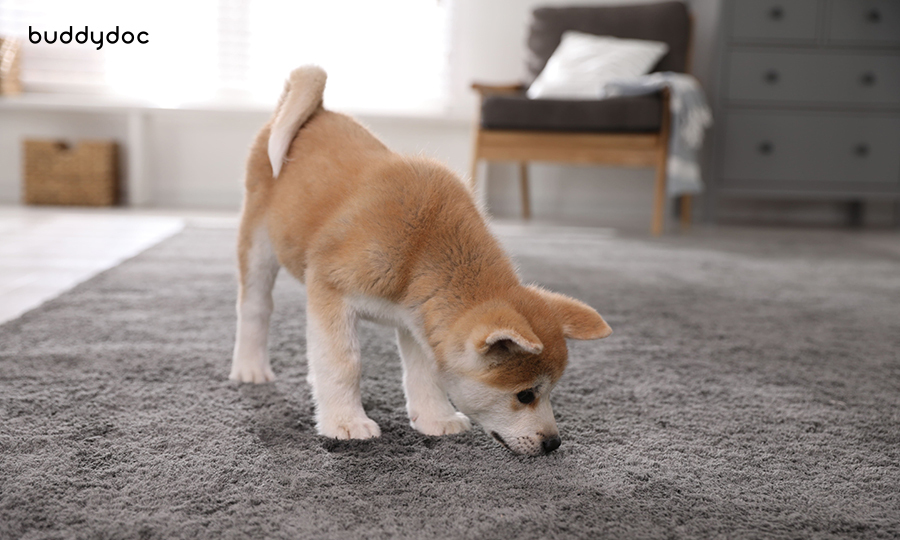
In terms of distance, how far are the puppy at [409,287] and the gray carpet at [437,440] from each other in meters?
0.07

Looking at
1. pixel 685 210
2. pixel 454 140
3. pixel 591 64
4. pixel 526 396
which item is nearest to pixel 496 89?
pixel 591 64

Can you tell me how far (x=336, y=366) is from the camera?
102 centimetres

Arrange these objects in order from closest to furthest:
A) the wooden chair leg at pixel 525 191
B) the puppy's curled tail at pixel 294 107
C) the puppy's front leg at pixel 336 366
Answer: the puppy's front leg at pixel 336 366
the puppy's curled tail at pixel 294 107
the wooden chair leg at pixel 525 191

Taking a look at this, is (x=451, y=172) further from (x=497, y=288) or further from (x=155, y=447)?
(x=155, y=447)

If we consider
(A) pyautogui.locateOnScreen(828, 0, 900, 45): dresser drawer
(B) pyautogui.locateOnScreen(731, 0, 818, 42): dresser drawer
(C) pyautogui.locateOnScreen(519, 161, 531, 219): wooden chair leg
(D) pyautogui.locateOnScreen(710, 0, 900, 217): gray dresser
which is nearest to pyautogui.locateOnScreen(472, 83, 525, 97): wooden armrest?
(C) pyautogui.locateOnScreen(519, 161, 531, 219): wooden chair leg

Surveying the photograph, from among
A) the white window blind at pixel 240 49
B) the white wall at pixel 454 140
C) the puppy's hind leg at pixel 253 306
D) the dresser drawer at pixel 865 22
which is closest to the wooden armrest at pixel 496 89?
the white wall at pixel 454 140

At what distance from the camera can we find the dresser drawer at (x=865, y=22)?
3.81 metres

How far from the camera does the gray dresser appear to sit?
12.6ft

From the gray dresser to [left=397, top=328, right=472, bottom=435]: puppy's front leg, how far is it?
328 centimetres

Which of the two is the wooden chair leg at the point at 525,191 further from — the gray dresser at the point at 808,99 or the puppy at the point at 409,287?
the puppy at the point at 409,287

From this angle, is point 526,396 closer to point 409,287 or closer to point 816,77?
point 409,287

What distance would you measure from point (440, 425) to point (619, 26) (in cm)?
354

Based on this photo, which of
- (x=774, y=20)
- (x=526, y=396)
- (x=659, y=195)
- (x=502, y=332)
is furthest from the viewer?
(x=774, y=20)

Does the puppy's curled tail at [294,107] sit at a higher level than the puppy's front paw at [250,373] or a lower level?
higher
